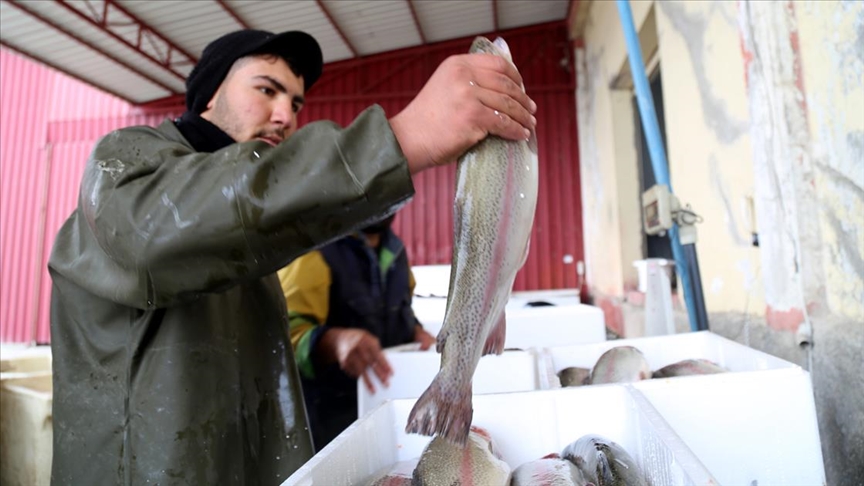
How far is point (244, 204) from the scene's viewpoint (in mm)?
949

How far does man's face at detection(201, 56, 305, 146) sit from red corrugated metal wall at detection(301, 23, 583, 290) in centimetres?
689

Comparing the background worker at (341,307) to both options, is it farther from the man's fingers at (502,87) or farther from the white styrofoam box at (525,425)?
the man's fingers at (502,87)

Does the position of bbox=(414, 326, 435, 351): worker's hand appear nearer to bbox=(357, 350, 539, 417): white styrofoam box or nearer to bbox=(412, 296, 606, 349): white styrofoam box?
bbox=(412, 296, 606, 349): white styrofoam box

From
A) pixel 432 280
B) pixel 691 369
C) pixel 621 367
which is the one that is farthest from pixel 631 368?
pixel 432 280

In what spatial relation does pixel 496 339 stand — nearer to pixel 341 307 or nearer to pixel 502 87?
pixel 502 87

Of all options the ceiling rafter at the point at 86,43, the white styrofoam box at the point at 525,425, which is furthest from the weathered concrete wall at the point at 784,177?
the ceiling rafter at the point at 86,43

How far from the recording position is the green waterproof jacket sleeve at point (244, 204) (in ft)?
3.12

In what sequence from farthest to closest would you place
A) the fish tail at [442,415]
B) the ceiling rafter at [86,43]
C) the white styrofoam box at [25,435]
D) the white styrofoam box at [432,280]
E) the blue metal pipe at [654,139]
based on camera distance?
the ceiling rafter at [86,43] → the white styrofoam box at [432,280] → the white styrofoam box at [25,435] → the blue metal pipe at [654,139] → the fish tail at [442,415]

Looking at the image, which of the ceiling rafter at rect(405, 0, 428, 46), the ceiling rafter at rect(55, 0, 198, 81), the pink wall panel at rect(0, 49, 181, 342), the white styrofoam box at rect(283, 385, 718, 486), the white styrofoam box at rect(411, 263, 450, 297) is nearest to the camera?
the white styrofoam box at rect(283, 385, 718, 486)

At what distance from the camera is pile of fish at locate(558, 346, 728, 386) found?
5.50ft

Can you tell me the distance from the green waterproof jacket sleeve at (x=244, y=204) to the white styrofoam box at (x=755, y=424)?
80 centimetres

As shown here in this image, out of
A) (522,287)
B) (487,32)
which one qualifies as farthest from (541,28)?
(522,287)

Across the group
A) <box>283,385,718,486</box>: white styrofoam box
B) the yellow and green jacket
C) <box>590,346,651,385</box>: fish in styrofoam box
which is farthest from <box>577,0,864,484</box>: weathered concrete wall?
the yellow and green jacket

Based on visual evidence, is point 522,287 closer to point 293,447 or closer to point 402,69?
point 402,69
